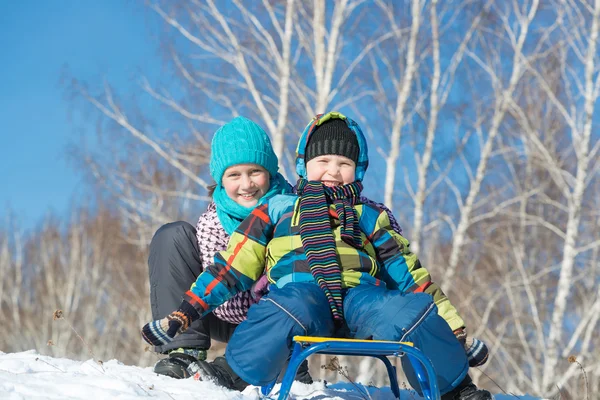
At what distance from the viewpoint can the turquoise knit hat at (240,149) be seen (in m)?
3.16

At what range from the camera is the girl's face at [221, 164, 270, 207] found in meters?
3.14

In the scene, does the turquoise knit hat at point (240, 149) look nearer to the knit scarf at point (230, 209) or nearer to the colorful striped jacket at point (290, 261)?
the knit scarf at point (230, 209)

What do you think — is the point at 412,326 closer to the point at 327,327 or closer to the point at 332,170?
the point at 327,327

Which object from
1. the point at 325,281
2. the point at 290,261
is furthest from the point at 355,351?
the point at 290,261

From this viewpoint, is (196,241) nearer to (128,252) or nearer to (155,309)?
(155,309)

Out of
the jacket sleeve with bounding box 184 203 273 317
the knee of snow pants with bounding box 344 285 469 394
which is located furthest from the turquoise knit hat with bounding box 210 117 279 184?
the knee of snow pants with bounding box 344 285 469 394

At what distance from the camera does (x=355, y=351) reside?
6.83 feet

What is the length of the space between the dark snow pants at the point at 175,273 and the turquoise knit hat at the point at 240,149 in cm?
32

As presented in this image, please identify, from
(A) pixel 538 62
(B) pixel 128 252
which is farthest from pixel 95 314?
(A) pixel 538 62

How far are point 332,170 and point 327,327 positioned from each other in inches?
28.5

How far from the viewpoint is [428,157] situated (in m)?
9.25

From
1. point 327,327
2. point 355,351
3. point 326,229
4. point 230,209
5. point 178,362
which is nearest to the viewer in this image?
point 355,351

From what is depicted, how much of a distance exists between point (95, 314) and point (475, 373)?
11650mm

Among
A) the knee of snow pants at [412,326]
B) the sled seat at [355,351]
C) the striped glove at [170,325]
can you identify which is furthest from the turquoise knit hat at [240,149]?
the sled seat at [355,351]
